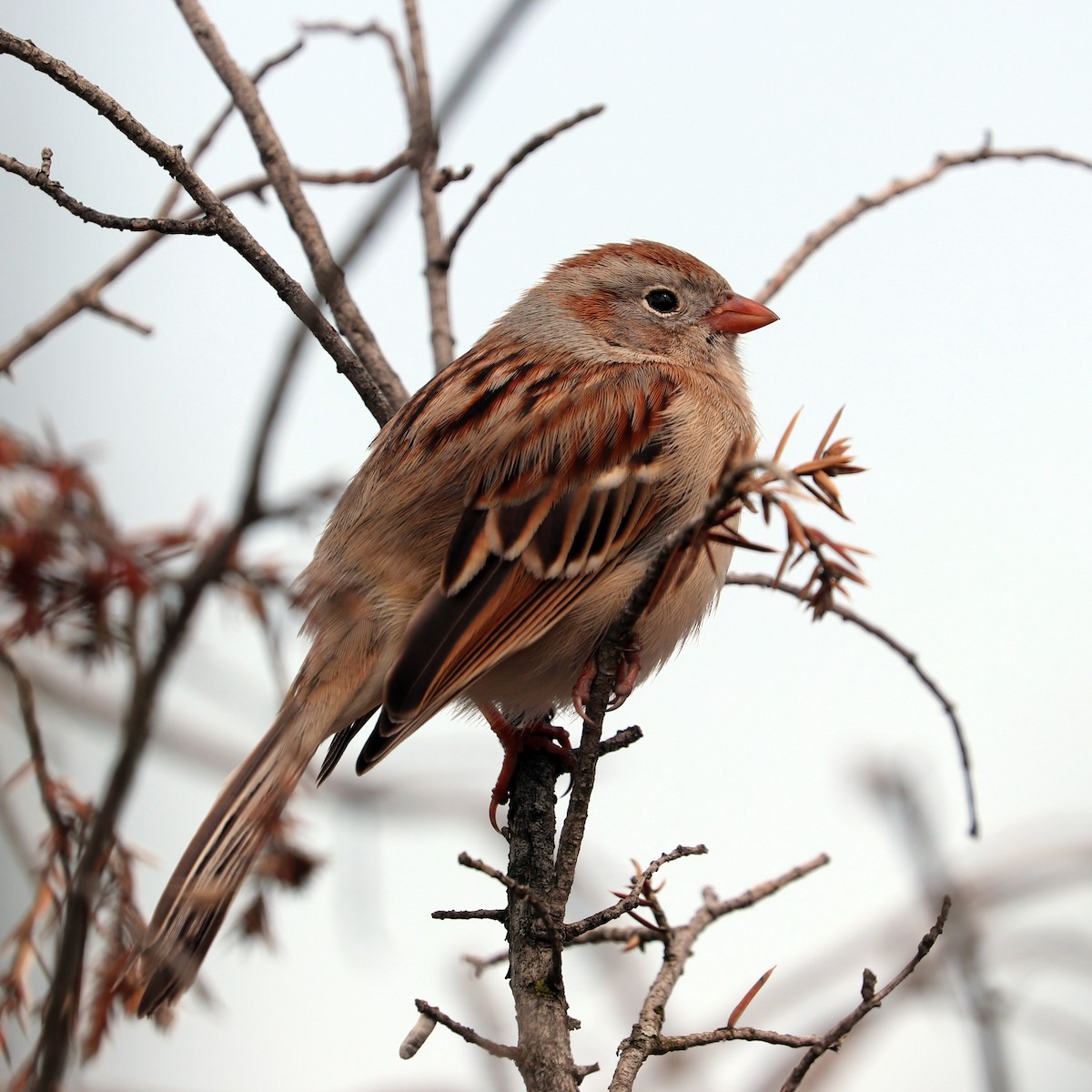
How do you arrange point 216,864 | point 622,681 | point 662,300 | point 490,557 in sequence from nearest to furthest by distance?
point 216,864 < point 622,681 < point 490,557 < point 662,300

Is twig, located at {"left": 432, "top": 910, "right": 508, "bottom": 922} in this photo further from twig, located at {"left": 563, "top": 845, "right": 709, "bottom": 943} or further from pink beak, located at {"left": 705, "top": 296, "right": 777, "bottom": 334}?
pink beak, located at {"left": 705, "top": 296, "right": 777, "bottom": 334}

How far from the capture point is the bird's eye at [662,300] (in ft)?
16.0

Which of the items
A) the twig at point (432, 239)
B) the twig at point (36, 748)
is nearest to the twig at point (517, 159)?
the twig at point (432, 239)

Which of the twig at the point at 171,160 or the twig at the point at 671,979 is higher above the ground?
the twig at the point at 171,160

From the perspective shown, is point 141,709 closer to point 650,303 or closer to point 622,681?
point 622,681

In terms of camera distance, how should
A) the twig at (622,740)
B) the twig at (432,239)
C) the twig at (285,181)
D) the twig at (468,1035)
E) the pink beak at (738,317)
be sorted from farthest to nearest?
the pink beak at (738,317) → the twig at (432,239) → the twig at (285,181) → the twig at (622,740) → the twig at (468,1035)

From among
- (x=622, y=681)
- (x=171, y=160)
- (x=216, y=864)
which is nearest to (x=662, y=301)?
(x=622, y=681)

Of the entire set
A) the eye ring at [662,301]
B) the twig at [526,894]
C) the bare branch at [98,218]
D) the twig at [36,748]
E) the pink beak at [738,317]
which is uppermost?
the eye ring at [662,301]

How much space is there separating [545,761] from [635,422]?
1.07 m

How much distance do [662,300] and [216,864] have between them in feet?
9.35

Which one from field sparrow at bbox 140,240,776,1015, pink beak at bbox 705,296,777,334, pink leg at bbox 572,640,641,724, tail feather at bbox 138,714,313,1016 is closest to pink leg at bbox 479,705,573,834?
field sparrow at bbox 140,240,776,1015

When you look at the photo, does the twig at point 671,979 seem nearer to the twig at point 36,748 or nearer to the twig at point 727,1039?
the twig at point 727,1039

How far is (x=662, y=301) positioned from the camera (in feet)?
16.1

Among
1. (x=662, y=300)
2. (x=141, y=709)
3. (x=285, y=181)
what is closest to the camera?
(x=141, y=709)
